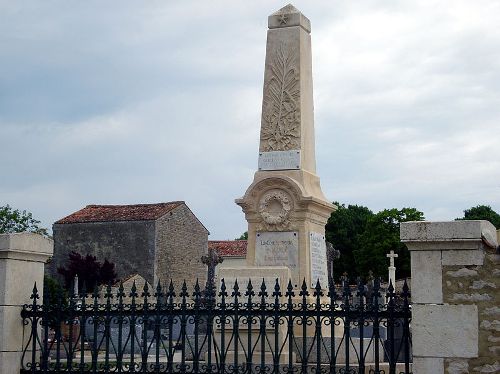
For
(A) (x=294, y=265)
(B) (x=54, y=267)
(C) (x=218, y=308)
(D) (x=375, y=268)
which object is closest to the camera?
(C) (x=218, y=308)

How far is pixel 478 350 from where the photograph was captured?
24.1 feet

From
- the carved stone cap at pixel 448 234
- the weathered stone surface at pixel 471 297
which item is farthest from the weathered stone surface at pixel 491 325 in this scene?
the carved stone cap at pixel 448 234

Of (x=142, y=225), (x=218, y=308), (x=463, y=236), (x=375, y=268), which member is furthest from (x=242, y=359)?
(x=375, y=268)

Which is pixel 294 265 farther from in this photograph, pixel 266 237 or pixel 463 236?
pixel 463 236

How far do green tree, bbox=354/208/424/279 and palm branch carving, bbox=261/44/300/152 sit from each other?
38.8m

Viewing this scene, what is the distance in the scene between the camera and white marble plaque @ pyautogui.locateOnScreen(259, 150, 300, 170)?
1477 centimetres

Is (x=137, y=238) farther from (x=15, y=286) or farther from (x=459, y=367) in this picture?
(x=459, y=367)

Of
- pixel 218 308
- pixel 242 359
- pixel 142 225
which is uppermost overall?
pixel 142 225

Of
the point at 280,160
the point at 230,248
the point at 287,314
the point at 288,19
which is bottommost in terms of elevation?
the point at 287,314

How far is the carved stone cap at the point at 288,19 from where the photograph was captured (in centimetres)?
1523

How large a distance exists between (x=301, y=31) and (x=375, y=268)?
41356 mm

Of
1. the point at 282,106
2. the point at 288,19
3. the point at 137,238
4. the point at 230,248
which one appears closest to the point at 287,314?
the point at 282,106

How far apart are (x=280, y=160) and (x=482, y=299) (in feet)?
25.5

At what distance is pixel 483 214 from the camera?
58.7 metres
